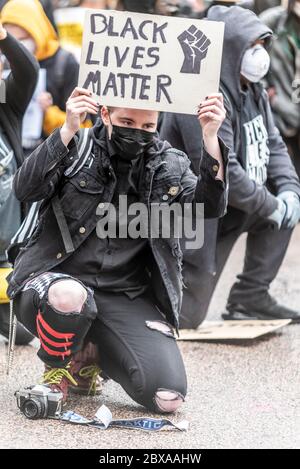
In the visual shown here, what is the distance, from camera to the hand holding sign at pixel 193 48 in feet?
14.2

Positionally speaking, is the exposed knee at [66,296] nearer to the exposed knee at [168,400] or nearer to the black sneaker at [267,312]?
the exposed knee at [168,400]

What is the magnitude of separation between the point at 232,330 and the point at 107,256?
59.2 inches

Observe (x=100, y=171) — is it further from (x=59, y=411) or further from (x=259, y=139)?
(x=259, y=139)

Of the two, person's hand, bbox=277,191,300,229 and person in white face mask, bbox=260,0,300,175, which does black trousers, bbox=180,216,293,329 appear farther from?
person in white face mask, bbox=260,0,300,175

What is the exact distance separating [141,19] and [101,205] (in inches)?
27.7

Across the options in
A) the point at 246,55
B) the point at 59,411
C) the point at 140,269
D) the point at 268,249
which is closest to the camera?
the point at 59,411

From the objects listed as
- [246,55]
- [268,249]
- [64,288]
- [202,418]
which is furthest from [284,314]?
[64,288]

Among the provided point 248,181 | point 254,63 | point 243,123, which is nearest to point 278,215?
point 248,181

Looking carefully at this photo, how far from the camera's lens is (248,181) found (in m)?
5.60

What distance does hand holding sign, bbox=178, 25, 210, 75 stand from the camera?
170 inches

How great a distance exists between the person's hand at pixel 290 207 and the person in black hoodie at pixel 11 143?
1.33m

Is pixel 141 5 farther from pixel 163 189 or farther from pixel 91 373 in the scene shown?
pixel 91 373

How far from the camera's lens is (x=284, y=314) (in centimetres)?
610

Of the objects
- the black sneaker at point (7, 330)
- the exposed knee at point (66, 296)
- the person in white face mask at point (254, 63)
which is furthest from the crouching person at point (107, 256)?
the person in white face mask at point (254, 63)
